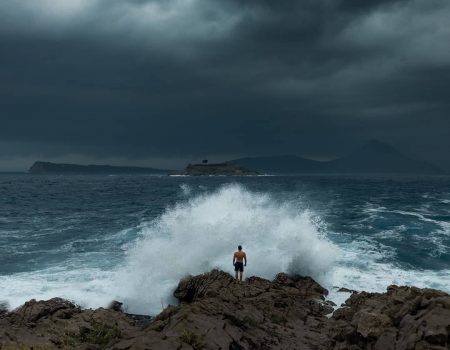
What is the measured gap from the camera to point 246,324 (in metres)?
11.9

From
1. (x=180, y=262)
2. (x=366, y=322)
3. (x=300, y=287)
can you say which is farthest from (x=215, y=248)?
(x=366, y=322)

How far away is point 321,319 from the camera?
14547 mm

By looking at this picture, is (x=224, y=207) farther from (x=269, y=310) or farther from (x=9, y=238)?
(x=269, y=310)

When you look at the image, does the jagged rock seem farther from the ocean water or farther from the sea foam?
the sea foam

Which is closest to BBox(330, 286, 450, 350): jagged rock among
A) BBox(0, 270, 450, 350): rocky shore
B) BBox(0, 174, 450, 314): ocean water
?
BBox(0, 270, 450, 350): rocky shore

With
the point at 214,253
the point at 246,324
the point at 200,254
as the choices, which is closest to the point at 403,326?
the point at 246,324

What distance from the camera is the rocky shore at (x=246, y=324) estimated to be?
9.39 meters

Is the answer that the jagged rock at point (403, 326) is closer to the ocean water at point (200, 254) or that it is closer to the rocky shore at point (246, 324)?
the rocky shore at point (246, 324)

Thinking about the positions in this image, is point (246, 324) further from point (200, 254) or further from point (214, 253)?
point (214, 253)

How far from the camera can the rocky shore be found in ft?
30.8

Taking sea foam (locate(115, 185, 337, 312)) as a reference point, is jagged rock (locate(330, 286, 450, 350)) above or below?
above

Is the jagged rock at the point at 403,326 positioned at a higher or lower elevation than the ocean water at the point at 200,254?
higher

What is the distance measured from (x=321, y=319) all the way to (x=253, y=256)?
772 cm

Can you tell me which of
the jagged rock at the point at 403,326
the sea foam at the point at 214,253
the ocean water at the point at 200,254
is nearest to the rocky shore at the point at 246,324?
the jagged rock at the point at 403,326
